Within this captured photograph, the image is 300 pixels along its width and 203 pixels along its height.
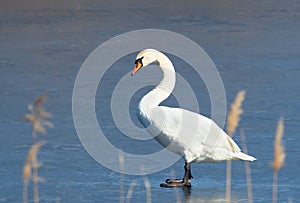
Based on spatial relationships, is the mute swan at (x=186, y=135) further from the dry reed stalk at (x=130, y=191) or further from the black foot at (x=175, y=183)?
the dry reed stalk at (x=130, y=191)

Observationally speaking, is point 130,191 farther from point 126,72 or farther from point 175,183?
point 126,72

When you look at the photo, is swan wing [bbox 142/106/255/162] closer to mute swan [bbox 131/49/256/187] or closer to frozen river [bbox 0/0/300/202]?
mute swan [bbox 131/49/256/187]

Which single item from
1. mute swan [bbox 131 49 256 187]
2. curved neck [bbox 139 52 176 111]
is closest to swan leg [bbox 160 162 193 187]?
mute swan [bbox 131 49 256 187]

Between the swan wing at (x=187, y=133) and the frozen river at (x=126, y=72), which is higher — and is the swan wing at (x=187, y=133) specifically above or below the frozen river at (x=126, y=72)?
below

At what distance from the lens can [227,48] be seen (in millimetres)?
13094

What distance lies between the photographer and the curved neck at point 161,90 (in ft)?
23.7

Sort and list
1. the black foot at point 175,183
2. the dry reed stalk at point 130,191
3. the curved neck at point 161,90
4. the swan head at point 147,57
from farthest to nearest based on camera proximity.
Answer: the swan head at point 147,57 < the curved neck at point 161,90 < the black foot at point 175,183 < the dry reed stalk at point 130,191

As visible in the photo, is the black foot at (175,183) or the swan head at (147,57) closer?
the black foot at (175,183)

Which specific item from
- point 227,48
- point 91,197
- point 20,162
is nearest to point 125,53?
point 227,48

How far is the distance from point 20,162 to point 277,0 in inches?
401

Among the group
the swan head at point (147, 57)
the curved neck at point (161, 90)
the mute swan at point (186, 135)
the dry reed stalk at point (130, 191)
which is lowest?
the dry reed stalk at point (130, 191)

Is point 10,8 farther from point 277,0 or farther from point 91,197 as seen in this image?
point 91,197

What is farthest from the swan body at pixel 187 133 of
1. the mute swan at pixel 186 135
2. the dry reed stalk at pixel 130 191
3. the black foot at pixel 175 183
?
the dry reed stalk at pixel 130 191

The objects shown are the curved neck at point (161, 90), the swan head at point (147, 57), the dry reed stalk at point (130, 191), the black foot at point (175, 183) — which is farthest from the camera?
the swan head at point (147, 57)
